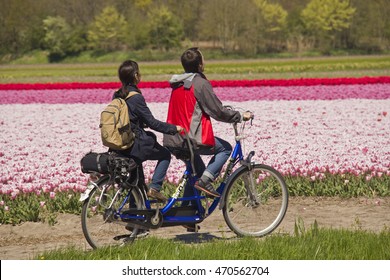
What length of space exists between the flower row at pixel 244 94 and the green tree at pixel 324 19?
227ft

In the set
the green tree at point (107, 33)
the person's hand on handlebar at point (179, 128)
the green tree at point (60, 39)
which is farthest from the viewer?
the green tree at point (107, 33)

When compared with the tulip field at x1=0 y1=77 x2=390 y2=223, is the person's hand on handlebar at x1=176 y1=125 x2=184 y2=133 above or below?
above

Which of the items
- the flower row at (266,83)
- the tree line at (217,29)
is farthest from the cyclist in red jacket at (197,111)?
the tree line at (217,29)

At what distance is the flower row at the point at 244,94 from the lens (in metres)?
22.3

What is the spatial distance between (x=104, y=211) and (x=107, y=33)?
288 feet

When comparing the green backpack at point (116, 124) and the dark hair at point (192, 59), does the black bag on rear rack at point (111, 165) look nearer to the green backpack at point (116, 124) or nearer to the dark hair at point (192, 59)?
the green backpack at point (116, 124)

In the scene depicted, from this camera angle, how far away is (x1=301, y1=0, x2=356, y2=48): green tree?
93.8 m

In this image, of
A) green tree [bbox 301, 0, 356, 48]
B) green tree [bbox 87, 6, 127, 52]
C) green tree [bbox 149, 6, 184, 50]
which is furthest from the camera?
green tree [bbox 301, 0, 356, 48]

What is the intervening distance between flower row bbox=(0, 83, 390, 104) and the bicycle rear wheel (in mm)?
15182

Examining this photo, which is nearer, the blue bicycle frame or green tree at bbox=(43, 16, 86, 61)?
the blue bicycle frame

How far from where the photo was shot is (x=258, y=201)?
774cm

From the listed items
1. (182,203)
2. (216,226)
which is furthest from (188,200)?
(216,226)

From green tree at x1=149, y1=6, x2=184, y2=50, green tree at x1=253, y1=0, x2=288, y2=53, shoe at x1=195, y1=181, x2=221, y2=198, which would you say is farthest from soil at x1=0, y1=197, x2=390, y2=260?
green tree at x1=253, y1=0, x2=288, y2=53

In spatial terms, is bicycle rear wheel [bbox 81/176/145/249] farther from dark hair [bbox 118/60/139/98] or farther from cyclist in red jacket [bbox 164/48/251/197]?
dark hair [bbox 118/60/139/98]
